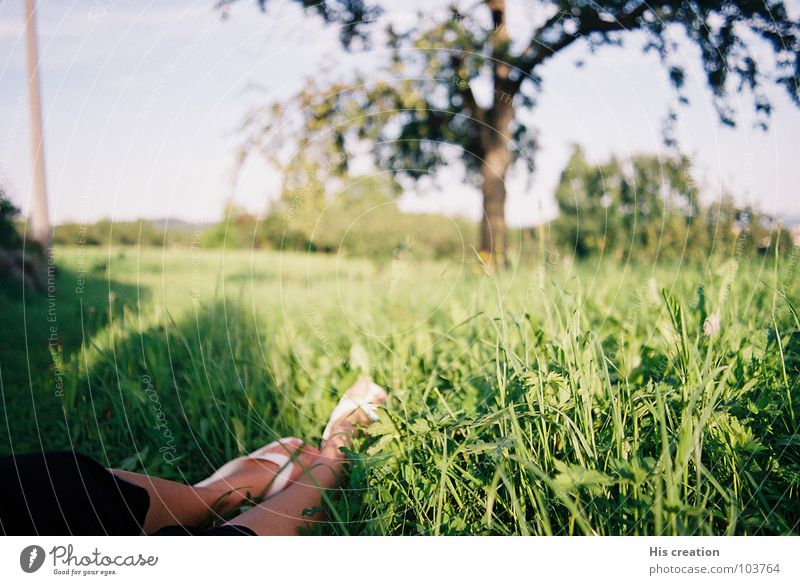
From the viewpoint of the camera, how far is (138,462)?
1.51 m

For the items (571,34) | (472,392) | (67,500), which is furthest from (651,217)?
(67,500)

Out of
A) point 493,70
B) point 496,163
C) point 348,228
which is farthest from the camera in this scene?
point 348,228

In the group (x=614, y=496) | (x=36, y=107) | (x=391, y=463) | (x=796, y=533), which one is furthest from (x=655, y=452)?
(x=36, y=107)

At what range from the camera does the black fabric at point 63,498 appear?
1155mm

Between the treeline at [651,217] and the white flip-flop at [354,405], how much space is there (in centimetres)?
99

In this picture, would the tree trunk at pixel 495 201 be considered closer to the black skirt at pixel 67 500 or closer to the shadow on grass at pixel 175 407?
the shadow on grass at pixel 175 407

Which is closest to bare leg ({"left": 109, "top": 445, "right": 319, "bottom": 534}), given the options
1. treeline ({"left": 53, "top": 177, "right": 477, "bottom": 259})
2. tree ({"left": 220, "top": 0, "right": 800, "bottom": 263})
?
tree ({"left": 220, "top": 0, "right": 800, "bottom": 263})

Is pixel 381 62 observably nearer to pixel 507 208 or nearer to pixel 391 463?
pixel 507 208

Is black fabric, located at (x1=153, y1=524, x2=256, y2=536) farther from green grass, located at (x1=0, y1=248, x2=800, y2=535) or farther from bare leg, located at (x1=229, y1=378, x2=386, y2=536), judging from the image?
green grass, located at (x1=0, y1=248, x2=800, y2=535)

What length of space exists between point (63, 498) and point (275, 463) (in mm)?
461

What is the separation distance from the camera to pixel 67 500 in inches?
46.1

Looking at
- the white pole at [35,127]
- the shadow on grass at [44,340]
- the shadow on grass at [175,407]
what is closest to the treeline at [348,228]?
the shadow on grass at [44,340]

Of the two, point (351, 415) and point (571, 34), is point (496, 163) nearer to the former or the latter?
point (571, 34)
